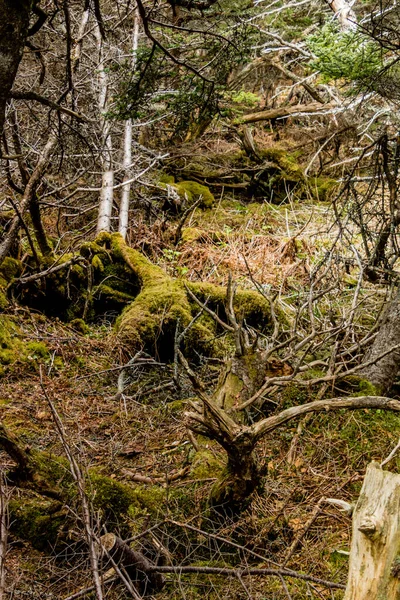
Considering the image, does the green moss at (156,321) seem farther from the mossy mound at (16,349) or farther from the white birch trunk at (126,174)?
the white birch trunk at (126,174)

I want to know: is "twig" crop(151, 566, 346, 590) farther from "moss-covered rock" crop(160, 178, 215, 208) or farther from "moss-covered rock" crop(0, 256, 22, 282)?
"moss-covered rock" crop(160, 178, 215, 208)

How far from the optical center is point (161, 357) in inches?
275

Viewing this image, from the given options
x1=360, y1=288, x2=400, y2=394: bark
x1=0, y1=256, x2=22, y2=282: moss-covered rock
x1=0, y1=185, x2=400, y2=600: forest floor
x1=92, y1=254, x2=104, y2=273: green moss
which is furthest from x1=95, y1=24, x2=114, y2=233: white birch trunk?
x1=360, y1=288, x2=400, y2=394: bark

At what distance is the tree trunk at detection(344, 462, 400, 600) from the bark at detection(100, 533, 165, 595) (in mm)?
1397

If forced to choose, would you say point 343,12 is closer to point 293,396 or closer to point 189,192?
point 189,192

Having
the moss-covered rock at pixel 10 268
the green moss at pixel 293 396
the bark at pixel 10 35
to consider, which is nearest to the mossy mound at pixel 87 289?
the moss-covered rock at pixel 10 268

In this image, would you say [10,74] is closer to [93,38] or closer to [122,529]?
[122,529]

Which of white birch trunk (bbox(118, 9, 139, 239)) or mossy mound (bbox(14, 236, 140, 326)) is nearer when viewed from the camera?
mossy mound (bbox(14, 236, 140, 326))

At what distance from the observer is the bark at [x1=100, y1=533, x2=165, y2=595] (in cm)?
301

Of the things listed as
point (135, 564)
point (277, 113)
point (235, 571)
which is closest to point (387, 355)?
point (235, 571)

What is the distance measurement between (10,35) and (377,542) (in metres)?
2.59

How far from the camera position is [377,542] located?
6.86 feet

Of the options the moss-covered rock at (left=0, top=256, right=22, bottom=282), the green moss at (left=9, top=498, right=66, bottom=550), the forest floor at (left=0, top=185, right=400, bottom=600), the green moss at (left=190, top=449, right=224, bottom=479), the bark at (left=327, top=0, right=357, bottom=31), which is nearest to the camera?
the forest floor at (left=0, top=185, right=400, bottom=600)

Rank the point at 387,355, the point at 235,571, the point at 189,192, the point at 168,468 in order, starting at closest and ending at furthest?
the point at 235,571, the point at 168,468, the point at 387,355, the point at 189,192
